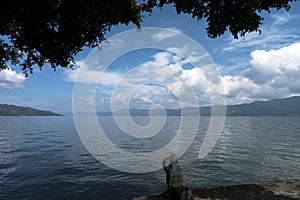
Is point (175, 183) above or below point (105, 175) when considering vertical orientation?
above

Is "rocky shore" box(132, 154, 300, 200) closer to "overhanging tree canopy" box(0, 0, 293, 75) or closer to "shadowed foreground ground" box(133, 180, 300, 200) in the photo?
"shadowed foreground ground" box(133, 180, 300, 200)

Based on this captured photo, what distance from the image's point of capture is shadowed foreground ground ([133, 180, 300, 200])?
14867mm

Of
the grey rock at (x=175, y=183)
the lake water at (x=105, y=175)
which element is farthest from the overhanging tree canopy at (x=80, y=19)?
the lake water at (x=105, y=175)

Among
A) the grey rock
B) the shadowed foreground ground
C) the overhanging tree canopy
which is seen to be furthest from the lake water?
the overhanging tree canopy

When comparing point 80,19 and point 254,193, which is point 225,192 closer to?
point 254,193

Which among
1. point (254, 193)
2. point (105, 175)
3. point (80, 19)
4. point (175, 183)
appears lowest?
point (105, 175)

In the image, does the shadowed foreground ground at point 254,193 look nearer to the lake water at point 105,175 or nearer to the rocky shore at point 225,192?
the rocky shore at point 225,192

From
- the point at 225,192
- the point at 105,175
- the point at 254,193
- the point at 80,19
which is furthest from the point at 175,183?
the point at 105,175

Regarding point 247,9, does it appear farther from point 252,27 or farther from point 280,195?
point 280,195

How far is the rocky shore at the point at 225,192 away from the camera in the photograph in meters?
14.8

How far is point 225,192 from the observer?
1564cm

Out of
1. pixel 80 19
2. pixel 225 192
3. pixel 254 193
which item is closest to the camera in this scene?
pixel 80 19

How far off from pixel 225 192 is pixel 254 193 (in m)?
1.66

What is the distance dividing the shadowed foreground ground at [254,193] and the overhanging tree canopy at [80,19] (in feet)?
29.7
